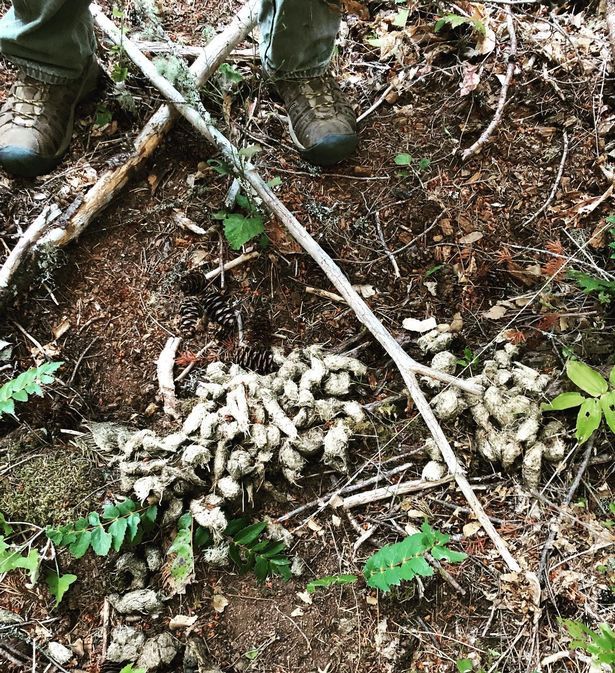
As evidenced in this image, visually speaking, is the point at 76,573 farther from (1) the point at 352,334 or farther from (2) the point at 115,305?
(1) the point at 352,334

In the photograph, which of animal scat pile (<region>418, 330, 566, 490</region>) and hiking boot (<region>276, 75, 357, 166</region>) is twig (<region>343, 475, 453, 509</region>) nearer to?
animal scat pile (<region>418, 330, 566, 490</region>)

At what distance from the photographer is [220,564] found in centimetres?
194

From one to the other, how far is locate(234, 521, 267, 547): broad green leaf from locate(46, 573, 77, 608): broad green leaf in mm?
558

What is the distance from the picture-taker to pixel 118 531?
1.87 meters

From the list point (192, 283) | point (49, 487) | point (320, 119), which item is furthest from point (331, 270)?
point (49, 487)

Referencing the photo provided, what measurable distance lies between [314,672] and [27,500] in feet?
3.82

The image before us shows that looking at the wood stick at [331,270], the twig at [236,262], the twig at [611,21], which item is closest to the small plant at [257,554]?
the wood stick at [331,270]

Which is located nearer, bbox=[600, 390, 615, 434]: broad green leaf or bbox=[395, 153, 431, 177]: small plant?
bbox=[600, 390, 615, 434]: broad green leaf

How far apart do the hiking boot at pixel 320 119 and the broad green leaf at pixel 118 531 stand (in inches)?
72.6

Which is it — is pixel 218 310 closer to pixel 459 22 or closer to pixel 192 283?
pixel 192 283

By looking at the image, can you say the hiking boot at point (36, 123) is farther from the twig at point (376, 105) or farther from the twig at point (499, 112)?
the twig at point (499, 112)

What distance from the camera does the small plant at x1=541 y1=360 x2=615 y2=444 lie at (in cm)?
173

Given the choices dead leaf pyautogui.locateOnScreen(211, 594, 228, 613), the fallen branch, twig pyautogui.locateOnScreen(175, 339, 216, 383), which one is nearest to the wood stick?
the fallen branch

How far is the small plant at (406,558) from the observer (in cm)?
173
